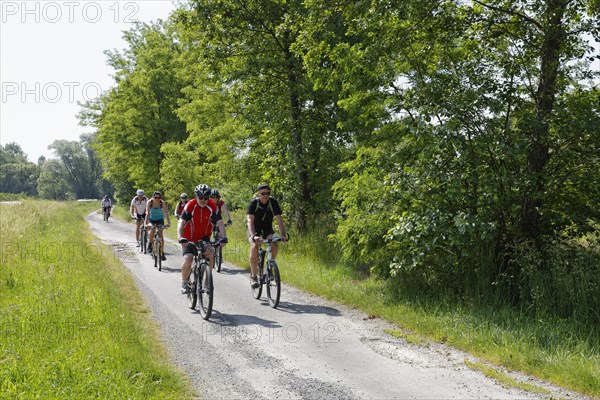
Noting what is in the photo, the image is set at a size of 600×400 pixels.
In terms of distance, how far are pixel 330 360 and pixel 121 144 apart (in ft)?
122

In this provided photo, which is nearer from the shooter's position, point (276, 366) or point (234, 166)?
point (276, 366)

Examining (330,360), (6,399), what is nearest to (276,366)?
(330,360)

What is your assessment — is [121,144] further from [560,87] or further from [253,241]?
[560,87]

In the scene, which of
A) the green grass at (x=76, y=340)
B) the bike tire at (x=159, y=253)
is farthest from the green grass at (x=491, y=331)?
the bike tire at (x=159, y=253)

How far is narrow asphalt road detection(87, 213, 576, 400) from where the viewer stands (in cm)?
533

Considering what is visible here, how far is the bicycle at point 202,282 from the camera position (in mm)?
8484

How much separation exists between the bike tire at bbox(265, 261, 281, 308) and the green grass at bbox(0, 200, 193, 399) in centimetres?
231

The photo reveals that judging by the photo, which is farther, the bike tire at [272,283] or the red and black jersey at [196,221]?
the bike tire at [272,283]

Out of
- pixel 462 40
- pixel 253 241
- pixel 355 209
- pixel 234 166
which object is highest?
pixel 462 40

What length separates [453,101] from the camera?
309 inches

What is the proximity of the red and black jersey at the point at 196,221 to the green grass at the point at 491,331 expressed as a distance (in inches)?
113

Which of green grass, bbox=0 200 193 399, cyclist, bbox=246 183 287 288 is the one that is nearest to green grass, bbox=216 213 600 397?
cyclist, bbox=246 183 287 288

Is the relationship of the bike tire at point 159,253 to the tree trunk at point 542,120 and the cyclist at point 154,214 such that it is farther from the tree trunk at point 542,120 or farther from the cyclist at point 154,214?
the tree trunk at point 542,120

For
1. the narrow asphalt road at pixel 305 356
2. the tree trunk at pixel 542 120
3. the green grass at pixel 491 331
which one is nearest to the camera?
the narrow asphalt road at pixel 305 356
